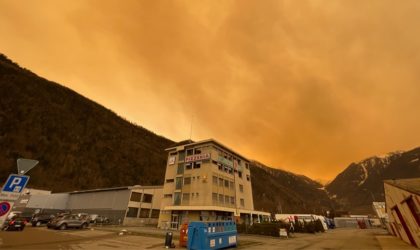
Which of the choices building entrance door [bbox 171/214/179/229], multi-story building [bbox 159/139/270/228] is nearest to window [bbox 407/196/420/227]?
multi-story building [bbox 159/139/270/228]

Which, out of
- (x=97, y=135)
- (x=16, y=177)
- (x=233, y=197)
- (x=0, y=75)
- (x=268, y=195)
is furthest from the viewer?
(x=268, y=195)

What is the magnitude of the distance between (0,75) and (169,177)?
416 ft

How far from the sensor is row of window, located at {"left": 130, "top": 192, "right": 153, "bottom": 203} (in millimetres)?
53469

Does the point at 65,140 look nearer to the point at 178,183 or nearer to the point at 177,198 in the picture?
the point at 178,183

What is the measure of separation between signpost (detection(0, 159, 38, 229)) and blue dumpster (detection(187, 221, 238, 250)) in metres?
11.4

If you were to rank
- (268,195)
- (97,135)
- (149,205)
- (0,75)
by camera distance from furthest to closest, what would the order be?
1. (268,195)
2. (97,135)
3. (0,75)
4. (149,205)

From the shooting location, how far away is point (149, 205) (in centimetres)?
5694

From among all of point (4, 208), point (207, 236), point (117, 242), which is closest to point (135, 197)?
point (117, 242)

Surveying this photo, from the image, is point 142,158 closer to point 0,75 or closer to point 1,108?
point 1,108

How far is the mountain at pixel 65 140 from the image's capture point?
99125 mm

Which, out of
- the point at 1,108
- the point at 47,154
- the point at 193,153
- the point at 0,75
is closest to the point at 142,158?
the point at 47,154

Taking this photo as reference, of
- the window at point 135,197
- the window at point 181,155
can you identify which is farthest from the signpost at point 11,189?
the window at point 135,197

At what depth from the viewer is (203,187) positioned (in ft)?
153

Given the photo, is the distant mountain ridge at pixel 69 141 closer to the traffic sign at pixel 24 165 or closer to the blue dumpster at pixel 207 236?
the blue dumpster at pixel 207 236
